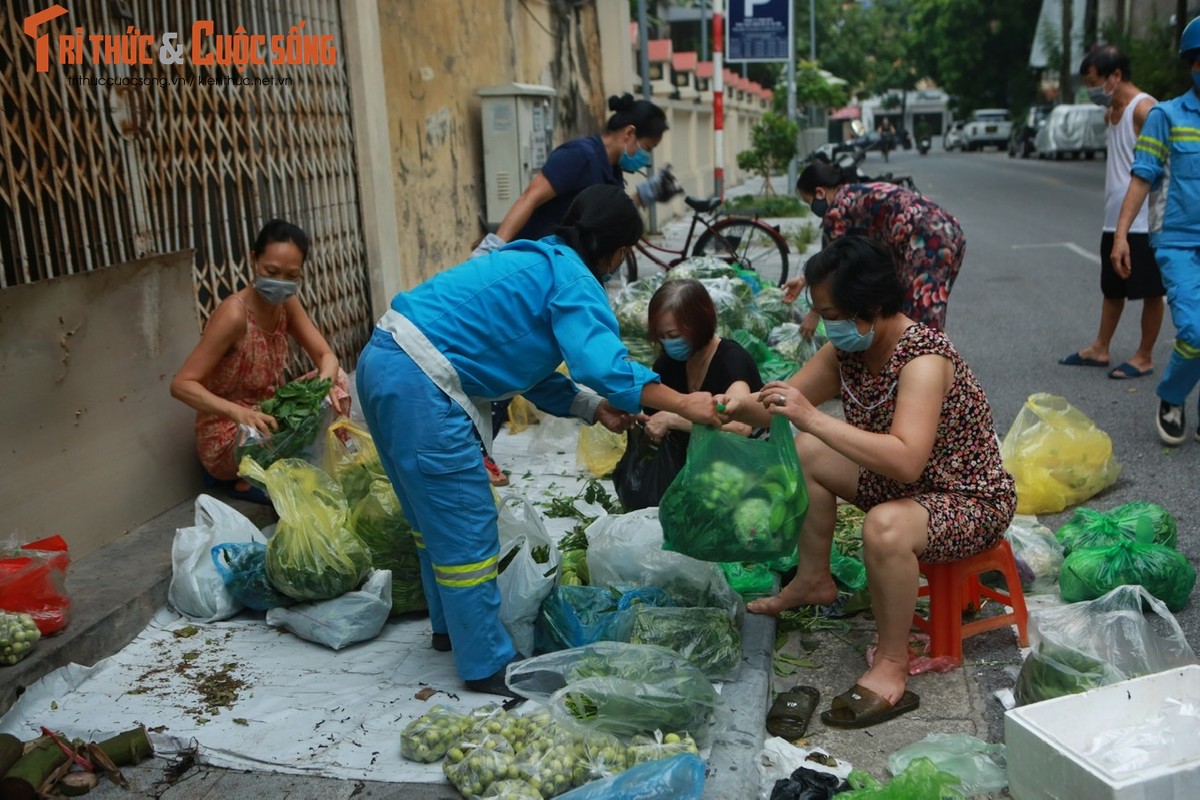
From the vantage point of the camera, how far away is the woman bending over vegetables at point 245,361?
4418 millimetres

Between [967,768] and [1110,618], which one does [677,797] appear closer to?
[967,768]

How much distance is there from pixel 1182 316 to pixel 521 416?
3428 millimetres

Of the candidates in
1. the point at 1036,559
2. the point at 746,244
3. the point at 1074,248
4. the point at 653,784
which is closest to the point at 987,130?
the point at 1074,248

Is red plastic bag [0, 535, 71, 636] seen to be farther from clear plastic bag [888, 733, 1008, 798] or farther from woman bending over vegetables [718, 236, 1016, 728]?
clear plastic bag [888, 733, 1008, 798]

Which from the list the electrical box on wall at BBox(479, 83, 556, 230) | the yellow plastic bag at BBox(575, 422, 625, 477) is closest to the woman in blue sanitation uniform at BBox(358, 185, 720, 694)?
the yellow plastic bag at BBox(575, 422, 625, 477)

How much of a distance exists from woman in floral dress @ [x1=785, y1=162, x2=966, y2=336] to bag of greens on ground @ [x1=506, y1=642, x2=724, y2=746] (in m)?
2.47

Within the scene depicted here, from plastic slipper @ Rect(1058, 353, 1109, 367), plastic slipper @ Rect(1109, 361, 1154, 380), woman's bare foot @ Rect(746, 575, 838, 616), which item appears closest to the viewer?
woman's bare foot @ Rect(746, 575, 838, 616)

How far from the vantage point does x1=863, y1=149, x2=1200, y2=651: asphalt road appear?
4.89 m

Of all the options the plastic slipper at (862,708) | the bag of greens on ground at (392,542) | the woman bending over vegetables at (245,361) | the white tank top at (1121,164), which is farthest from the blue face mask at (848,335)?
the white tank top at (1121,164)

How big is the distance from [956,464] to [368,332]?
458 centimetres

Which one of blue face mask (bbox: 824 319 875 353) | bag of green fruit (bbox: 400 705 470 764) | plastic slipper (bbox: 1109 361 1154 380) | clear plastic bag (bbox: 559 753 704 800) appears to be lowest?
plastic slipper (bbox: 1109 361 1154 380)

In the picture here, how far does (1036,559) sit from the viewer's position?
399cm

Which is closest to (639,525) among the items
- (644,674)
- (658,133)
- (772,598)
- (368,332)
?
(772,598)

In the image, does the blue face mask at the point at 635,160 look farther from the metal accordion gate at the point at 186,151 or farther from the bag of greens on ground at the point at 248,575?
the bag of greens on ground at the point at 248,575
